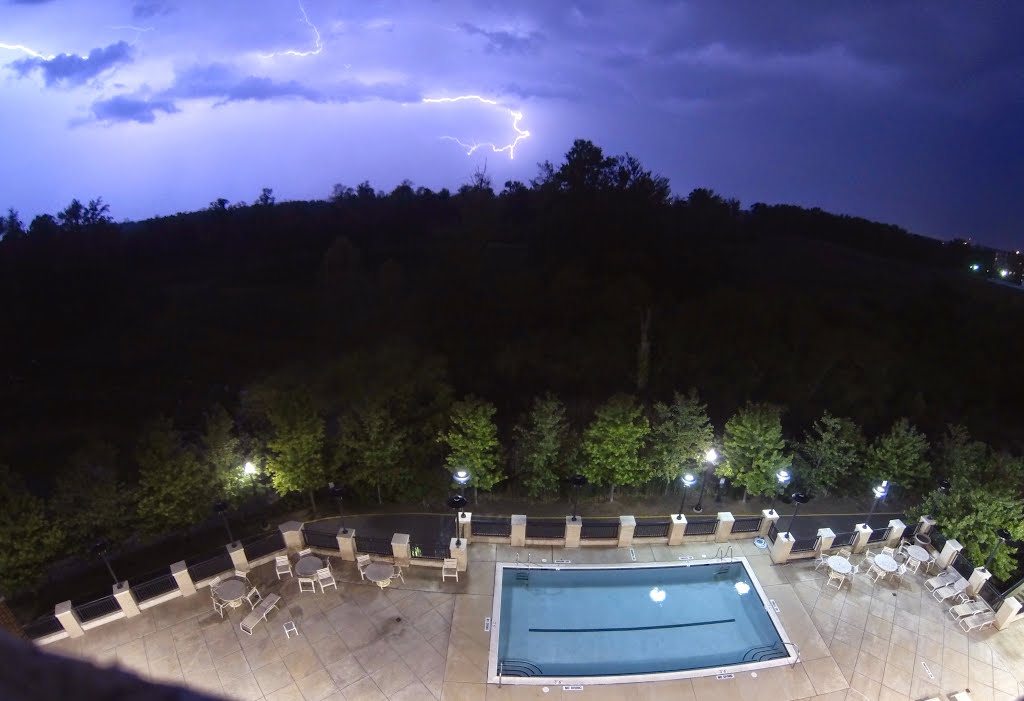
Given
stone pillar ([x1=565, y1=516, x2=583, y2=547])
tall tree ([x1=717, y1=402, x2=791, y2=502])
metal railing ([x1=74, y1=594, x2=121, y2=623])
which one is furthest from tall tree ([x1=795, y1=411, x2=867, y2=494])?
metal railing ([x1=74, y1=594, x2=121, y2=623])

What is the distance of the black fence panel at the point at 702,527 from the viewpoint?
1537 cm

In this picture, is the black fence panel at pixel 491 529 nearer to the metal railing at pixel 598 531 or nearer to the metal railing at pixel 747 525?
the metal railing at pixel 598 531

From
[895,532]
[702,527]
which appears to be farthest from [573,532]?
[895,532]

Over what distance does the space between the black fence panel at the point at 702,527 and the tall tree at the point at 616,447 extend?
2.26 metres

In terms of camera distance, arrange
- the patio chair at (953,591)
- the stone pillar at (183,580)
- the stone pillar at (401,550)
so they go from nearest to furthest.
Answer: the stone pillar at (183,580)
the patio chair at (953,591)
the stone pillar at (401,550)

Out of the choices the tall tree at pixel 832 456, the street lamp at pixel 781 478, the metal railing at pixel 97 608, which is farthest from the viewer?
the tall tree at pixel 832 456

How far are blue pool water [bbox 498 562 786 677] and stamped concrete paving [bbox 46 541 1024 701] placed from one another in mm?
570

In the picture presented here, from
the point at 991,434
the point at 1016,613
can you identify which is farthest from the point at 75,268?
the point at 991,434

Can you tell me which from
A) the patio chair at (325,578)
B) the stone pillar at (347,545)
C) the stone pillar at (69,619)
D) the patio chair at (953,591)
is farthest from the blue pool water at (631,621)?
the stone pillar at (69,619)

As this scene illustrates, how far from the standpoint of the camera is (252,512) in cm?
1820

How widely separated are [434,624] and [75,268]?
29731 millimetres

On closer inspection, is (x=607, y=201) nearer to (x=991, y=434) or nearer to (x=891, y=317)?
(x=891, y=317)

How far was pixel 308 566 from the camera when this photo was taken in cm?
1374

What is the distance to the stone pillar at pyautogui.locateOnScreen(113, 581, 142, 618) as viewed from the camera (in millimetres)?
12703
